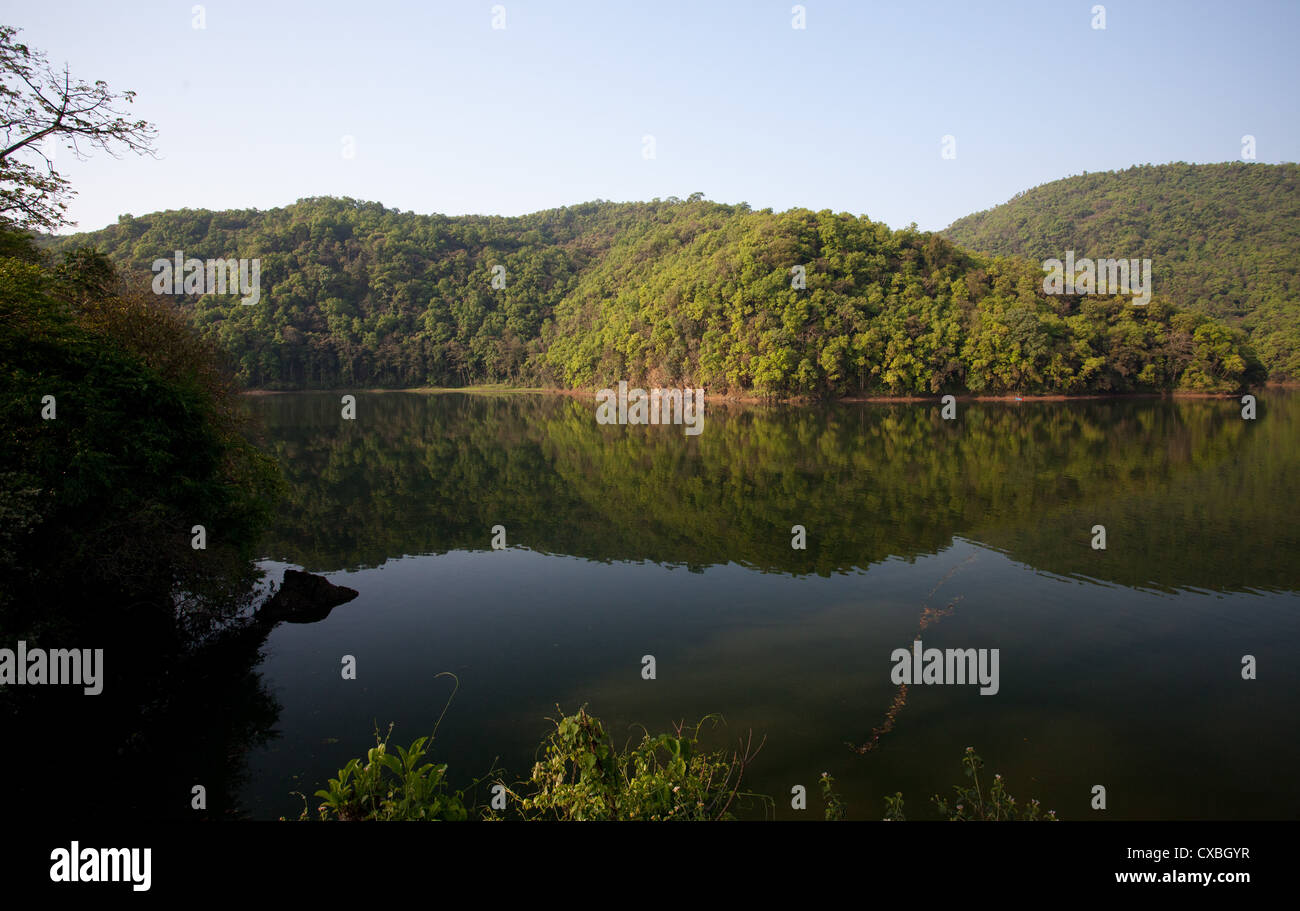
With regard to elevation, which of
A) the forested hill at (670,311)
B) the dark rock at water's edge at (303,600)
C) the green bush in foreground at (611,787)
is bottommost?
the dark rock at water's edge at (303,600)

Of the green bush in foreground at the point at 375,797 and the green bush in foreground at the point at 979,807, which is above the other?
the green bush in foreground at the point at 375,797

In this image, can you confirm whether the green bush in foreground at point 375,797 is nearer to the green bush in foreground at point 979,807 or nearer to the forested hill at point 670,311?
the green bush in foreground at point 979,807

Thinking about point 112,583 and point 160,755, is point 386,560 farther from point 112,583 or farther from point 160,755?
point 160,755

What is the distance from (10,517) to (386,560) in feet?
30.3

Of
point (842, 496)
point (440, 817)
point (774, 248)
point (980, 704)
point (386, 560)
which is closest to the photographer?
point (440, 817)

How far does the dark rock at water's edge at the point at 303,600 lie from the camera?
13195mm

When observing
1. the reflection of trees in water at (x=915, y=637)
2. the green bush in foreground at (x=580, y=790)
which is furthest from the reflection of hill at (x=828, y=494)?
the green bush in foreground at (x=580, y=790)

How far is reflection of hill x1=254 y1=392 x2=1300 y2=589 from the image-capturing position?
1648cm

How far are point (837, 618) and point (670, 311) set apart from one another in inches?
2554

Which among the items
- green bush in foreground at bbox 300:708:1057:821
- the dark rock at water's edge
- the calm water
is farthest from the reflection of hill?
green bush in foreground at bbox 300:708:1057:821

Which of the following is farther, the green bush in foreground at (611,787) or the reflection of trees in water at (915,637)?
the reflection of trees in water at (915,637)

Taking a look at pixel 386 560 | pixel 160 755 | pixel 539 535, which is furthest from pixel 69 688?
pixel 539 535

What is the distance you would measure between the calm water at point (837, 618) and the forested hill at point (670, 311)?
35.9m

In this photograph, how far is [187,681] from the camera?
10617 millimetres
